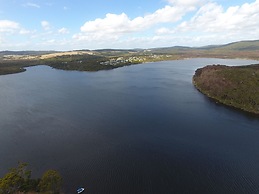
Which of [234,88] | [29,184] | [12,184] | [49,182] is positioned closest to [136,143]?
[49,182]

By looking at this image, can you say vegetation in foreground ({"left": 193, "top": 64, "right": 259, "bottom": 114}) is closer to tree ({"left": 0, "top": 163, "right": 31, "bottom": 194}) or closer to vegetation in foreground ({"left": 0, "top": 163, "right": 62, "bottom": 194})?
vegetation in foreground ({"left": 0, "top": 163, "right": 62, "bottom": 194})

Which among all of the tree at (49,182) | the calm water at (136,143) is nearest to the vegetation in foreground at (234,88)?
the calm water at (136,143)

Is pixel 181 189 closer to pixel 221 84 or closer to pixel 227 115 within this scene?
pixel 227 115

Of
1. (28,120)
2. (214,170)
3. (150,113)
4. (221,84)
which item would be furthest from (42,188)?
(221,84)

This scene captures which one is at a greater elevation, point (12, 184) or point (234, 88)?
point (12, 184)

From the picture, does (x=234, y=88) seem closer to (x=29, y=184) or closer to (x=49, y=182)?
(x=49, y=182)

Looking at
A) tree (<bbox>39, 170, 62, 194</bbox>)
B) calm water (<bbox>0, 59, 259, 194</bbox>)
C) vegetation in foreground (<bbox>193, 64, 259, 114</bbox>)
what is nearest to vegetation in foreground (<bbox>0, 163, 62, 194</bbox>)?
tree (<bbox>39, 170, 62, 194</bbox>)
